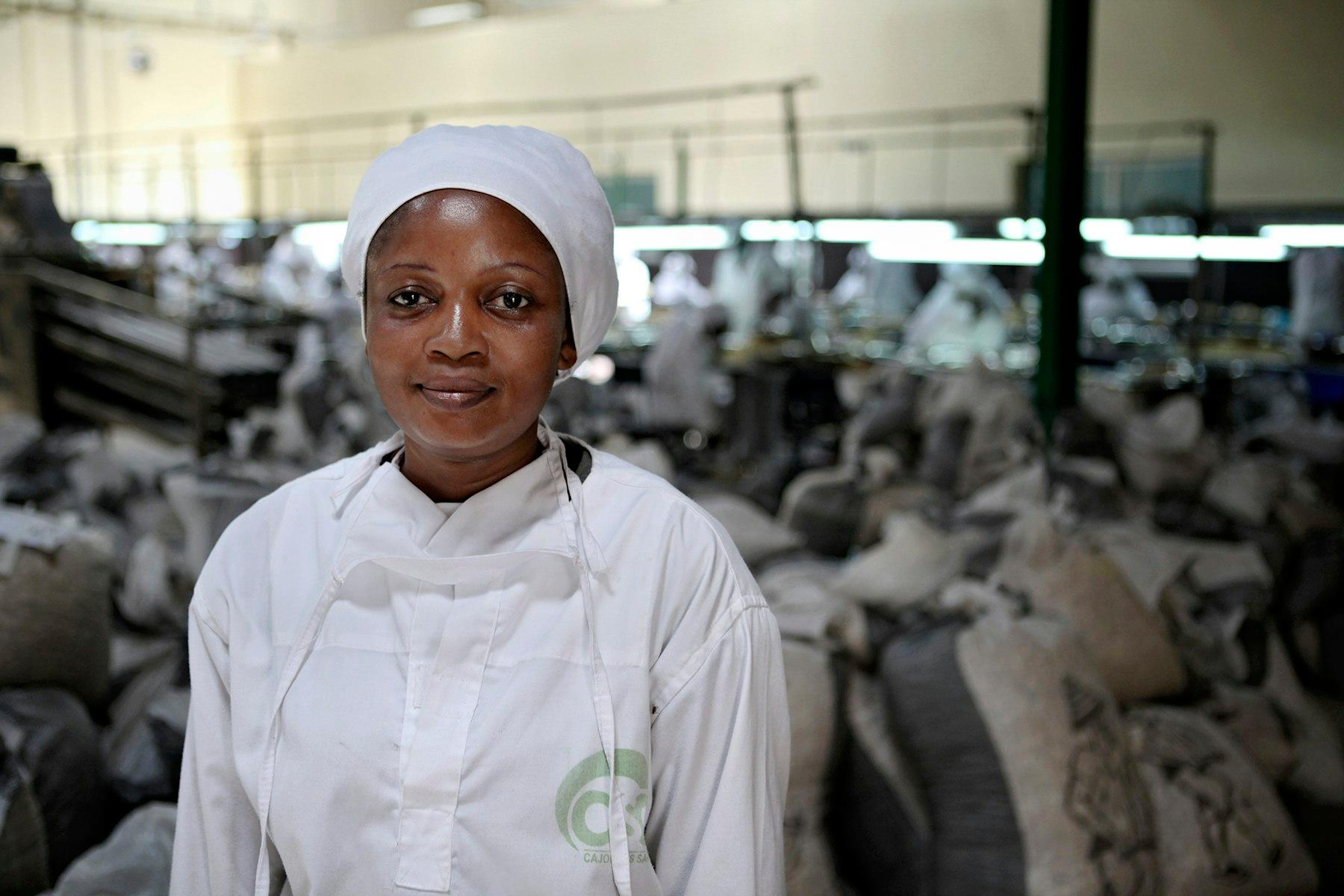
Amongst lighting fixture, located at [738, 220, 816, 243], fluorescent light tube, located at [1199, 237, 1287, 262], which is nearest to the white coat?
fluorescent light tube, located at [1199, 237, 1287, 262]

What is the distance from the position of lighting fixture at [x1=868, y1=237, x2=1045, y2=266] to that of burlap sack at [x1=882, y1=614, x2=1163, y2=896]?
4.37 metres

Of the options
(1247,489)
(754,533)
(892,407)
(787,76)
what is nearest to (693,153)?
(787,76)

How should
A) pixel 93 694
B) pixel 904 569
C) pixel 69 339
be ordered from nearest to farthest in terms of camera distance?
pixel 93 694 → pixel 904 569 → pixel 69 339

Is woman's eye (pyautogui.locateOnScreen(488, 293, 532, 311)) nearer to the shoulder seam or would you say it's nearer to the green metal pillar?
the shoulder seam

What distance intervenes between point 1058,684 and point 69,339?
3821mm

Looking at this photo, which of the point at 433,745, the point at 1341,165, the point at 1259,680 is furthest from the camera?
the point at 1341,165

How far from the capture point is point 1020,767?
165 cm

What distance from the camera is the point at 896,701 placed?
1.79 meters

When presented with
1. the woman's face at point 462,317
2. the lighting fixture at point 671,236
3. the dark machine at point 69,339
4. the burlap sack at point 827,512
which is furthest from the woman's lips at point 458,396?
the lighting fixture at point 671,236

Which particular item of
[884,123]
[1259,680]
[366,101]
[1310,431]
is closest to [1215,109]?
[884,123]

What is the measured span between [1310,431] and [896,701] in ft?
9.14

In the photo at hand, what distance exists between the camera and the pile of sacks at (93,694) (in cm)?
154

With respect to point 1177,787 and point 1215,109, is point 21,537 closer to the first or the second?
point 1177,787

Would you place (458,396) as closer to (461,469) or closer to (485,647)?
(461,469)
